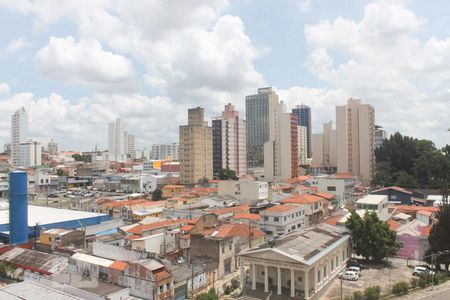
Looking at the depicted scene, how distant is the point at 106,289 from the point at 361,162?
7901cm

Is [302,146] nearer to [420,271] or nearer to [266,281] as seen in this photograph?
[420,271]

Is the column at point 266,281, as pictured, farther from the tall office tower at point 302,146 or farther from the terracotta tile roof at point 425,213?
the tall office tower at point 302,146

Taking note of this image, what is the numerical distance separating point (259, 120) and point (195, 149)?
194ft

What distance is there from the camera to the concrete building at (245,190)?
6481cm

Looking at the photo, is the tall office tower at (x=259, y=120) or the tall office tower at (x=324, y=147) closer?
the tall office tower at (x=324, y=147)

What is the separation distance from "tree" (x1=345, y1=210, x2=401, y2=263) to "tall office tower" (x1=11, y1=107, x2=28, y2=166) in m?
161

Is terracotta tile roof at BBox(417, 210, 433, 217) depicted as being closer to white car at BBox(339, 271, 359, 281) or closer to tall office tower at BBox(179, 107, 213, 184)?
white car at BBox(339, 271, 359, 281)

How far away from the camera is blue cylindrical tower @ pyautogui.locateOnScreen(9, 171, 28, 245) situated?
38.1 meters

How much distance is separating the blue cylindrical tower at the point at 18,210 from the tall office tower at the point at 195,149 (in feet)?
195

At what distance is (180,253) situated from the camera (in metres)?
32.8

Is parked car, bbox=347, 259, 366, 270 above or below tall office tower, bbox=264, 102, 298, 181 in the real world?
below

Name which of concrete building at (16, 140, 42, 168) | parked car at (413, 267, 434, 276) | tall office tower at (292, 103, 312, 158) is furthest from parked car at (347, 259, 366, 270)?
concrete building at (16, 140, 42, 168)

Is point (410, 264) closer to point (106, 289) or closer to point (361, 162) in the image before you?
point (106, 289)

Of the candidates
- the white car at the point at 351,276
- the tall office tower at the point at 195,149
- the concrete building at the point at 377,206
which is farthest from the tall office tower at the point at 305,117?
the white car at the point at 351,276
